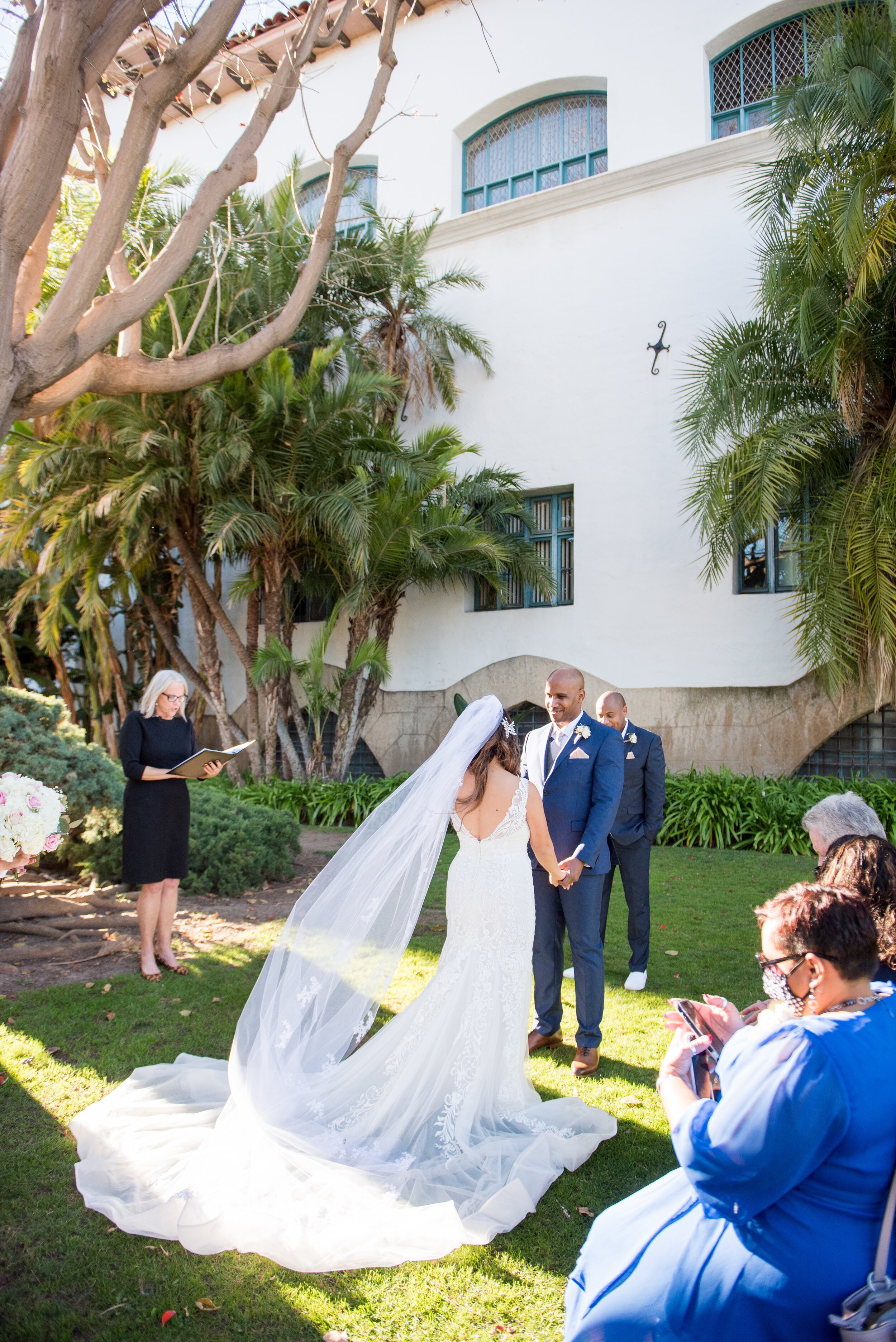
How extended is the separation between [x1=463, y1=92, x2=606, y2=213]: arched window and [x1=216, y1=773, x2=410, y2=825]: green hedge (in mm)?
9786

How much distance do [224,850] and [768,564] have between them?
27.3ft

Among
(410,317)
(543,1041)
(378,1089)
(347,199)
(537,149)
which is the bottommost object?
(543,1041)

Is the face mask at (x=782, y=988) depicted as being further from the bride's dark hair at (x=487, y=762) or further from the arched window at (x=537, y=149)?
the arched window at (x=537, y=149)

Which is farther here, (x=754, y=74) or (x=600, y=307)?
(x=600, y=307)

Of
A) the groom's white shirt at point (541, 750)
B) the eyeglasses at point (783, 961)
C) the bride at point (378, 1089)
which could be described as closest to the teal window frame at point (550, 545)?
the groom's white shirt at point (541, 750)

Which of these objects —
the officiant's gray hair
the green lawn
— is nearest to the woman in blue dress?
the green lawn

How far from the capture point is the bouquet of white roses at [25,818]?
3559 mm

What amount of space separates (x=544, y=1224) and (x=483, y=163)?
16593 mm

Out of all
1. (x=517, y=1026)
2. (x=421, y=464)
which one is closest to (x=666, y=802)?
(x=421, y=464)

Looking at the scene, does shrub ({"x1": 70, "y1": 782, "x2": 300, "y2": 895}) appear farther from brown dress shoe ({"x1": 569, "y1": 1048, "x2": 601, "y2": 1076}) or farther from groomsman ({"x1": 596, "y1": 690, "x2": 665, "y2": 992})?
brown dress shoe ({"x1": 569, "y1": 1048, "x2": 601, "y2": 1076})

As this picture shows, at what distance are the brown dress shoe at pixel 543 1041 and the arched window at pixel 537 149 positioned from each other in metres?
13.6

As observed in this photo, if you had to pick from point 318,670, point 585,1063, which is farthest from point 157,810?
point 318,670

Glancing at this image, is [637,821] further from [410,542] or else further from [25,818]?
[410,542]

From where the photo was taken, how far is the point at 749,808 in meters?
11.4
